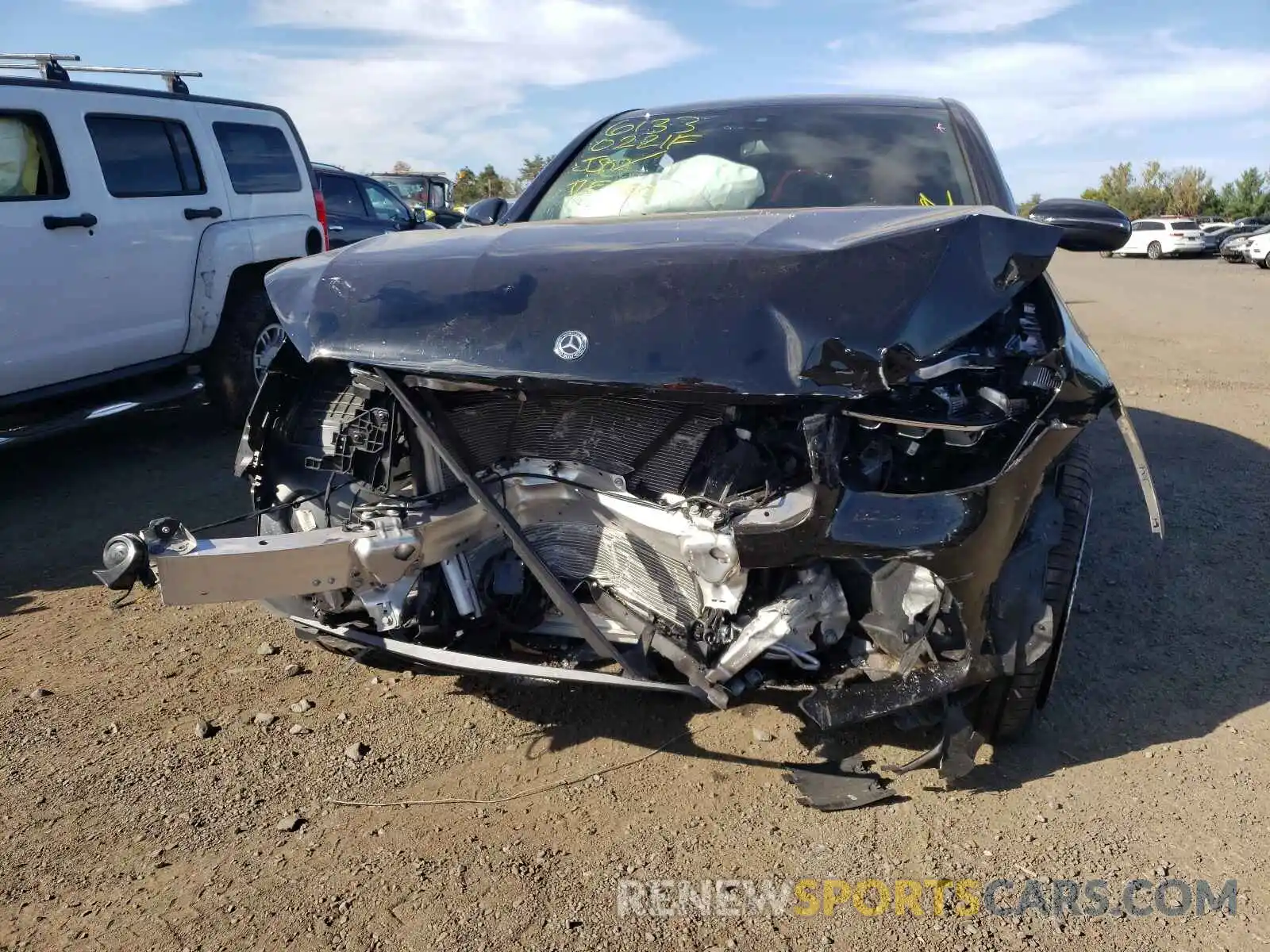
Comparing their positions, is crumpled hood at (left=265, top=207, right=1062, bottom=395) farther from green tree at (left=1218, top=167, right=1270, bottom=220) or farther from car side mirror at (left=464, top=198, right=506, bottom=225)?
green tree at (left=1218, top=167, right=1270, bottom=220)

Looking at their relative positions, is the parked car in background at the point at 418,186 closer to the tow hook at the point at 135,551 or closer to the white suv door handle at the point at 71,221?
the white suv door handle at the point at 71,221

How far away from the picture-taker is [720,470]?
2398 mm

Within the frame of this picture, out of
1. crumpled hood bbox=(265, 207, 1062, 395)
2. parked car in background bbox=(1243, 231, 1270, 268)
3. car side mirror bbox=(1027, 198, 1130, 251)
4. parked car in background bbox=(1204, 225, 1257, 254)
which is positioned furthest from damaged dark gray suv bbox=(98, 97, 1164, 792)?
parked car in background bbox=(1204, 225, 1257, 254)

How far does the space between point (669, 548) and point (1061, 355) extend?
105 cm

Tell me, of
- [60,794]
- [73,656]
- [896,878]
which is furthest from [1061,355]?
[73,656]

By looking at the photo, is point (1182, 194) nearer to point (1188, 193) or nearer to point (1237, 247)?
point (1188, 193)

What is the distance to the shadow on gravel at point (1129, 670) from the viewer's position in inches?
112

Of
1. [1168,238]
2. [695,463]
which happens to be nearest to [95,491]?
[695,463]

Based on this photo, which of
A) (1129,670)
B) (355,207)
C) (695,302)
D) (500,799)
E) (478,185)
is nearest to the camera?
(695,302)

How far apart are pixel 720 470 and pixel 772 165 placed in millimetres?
1741

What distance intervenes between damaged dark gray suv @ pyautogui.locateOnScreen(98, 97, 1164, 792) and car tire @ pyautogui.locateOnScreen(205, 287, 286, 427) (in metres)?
3.60

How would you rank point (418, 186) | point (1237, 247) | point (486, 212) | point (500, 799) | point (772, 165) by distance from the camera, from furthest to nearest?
point (1237, 247)
point (418, 186)
point (486, 212)
point (772, 165)
point (500, 799)

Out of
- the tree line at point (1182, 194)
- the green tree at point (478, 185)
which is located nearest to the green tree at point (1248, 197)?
the tree line at point (1182, 194)

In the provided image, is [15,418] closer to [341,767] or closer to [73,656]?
[73,656]
